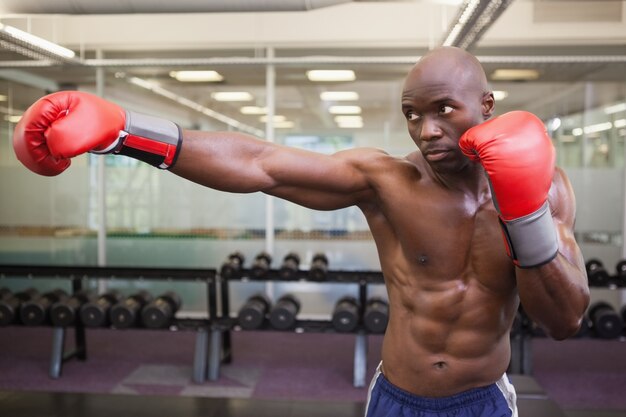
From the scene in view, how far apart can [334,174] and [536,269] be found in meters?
0.49

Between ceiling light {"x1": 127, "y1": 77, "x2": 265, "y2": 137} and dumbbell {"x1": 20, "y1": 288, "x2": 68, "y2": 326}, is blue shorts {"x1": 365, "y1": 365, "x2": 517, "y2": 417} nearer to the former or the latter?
dumbbell {"x1": 20, "y1": 288, "x2": 68, "y2": 326}

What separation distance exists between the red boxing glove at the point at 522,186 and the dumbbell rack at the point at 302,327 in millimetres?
2569

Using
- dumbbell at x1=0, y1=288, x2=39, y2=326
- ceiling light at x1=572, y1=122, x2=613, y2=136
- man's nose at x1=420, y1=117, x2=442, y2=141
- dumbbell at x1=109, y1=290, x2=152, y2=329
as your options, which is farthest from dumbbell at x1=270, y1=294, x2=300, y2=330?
ceiling light at x1=572, y1=122, x2=613, y2=136

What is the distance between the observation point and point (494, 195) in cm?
99

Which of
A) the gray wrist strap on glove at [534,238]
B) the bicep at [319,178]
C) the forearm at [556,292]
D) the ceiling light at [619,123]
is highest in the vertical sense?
the ceiling light at [619,123]

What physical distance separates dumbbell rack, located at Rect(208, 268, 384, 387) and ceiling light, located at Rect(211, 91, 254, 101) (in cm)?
192

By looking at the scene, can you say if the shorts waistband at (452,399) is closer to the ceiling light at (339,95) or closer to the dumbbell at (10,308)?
the dumbbell at (10,308)

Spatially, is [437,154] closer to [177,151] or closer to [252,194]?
[177,151]

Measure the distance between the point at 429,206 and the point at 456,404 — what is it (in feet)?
1.61

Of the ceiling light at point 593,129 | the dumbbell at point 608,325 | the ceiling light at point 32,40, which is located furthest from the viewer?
the ceiling light at point 593,129

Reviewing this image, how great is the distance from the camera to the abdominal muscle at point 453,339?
1.25 m

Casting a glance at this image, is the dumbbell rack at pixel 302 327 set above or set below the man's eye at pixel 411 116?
below

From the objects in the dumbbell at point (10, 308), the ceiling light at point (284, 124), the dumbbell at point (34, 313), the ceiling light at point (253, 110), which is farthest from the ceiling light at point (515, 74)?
the dumbbell at point (10, 308)

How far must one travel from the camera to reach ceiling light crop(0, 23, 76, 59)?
3156 millimetres
